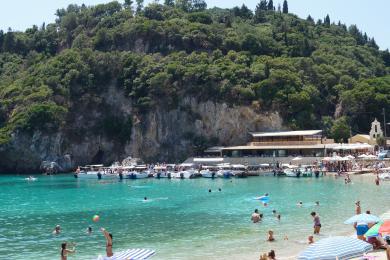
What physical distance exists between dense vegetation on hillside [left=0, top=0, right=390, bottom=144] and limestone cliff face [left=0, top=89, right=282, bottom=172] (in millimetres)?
2007

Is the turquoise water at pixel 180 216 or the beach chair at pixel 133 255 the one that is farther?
the turquoise water at pixel 180 216

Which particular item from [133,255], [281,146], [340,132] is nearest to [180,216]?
[133,255]

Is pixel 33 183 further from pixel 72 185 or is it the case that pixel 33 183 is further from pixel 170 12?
pixel 170 12

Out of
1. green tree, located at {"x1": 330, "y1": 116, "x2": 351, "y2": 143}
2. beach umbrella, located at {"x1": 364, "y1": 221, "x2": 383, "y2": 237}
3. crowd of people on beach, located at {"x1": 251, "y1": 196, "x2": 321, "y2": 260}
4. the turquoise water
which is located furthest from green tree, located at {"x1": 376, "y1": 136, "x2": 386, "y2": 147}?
beach umbrella, located at {"x1": 364, "y1": 221, "x2": 383, "y2": 237}

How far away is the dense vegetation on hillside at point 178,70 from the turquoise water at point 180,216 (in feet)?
126

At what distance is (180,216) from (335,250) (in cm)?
2595

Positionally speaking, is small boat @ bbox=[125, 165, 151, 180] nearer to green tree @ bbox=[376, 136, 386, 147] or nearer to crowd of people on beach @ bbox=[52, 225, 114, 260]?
green tree @ bbox=[376, 136, 386, 147]

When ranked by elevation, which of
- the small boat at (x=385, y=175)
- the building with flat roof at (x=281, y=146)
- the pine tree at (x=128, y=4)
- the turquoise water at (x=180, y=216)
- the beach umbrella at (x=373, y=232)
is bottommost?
the turquoise water at (x=180, y=216)

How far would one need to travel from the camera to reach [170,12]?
150 meters

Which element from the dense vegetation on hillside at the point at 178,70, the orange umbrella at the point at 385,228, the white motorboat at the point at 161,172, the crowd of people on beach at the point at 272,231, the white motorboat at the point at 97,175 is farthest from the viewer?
the dense vegetation on hillside at the point at 178,70

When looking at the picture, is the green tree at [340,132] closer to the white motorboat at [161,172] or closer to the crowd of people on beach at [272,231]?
the white motorboat at [161,172]

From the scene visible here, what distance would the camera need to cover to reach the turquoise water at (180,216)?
31.0 metres

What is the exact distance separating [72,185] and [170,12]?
79.6 metres

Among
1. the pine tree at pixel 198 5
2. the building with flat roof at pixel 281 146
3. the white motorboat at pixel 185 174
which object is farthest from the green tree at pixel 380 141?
the pine tree at pixel 198 5
